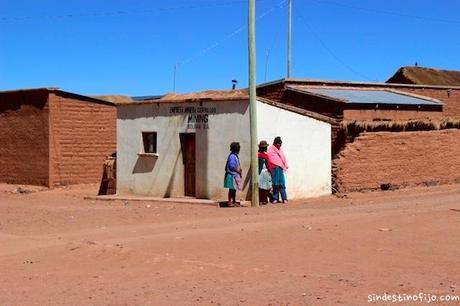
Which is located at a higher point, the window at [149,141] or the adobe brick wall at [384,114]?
the adobe brick wall at [384,114]

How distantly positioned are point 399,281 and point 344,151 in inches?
493

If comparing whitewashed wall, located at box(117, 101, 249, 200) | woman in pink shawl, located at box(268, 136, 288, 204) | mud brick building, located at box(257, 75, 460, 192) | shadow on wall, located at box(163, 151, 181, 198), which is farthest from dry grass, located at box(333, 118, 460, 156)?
shadow on wall, located at box(163, 151, 181, 198)

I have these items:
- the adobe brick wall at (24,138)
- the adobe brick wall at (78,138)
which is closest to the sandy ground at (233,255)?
the adobe brick wall at (78,138)

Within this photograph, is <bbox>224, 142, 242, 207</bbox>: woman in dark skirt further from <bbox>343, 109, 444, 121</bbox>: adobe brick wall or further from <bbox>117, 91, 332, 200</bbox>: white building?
<bbox>343, 109, 444, 121</bbox>: adobe brick wall

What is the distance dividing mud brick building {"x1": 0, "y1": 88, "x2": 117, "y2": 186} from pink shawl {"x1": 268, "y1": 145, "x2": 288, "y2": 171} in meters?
9.48

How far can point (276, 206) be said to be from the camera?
1723 centimetres

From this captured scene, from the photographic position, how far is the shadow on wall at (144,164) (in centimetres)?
2066

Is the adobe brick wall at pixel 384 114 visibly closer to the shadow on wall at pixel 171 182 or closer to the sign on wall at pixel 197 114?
the sign on wall at pixel 197 114

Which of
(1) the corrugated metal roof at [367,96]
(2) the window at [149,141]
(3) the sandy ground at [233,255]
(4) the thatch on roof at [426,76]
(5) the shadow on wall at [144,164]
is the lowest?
(3) the sandy ground at [233,255]

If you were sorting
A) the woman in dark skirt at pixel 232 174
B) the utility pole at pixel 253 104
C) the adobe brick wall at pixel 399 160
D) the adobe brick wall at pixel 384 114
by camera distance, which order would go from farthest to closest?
the adobe brick wall at pixel 384 114 → the adobe brick wall at pixel 399 160 → the woman in dark skirt at pixel 232 174 → the utility pole at pixel 253 104

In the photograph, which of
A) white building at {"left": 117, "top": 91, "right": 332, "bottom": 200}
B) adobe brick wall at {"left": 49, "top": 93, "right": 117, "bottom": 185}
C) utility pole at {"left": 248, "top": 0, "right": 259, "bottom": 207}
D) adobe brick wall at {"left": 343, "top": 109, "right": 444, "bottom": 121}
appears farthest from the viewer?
adobe brick wall at {"left": 49, "top": 93, "right": 117, "bottom": 185}

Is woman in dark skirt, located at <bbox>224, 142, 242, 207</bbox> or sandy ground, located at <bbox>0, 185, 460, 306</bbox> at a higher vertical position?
woman in dark skirt, located at <bbox>224, 142, 242, 207</bbox>

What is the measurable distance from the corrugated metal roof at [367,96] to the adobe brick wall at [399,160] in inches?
62.5

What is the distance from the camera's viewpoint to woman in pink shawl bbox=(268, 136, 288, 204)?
17.9 meters
